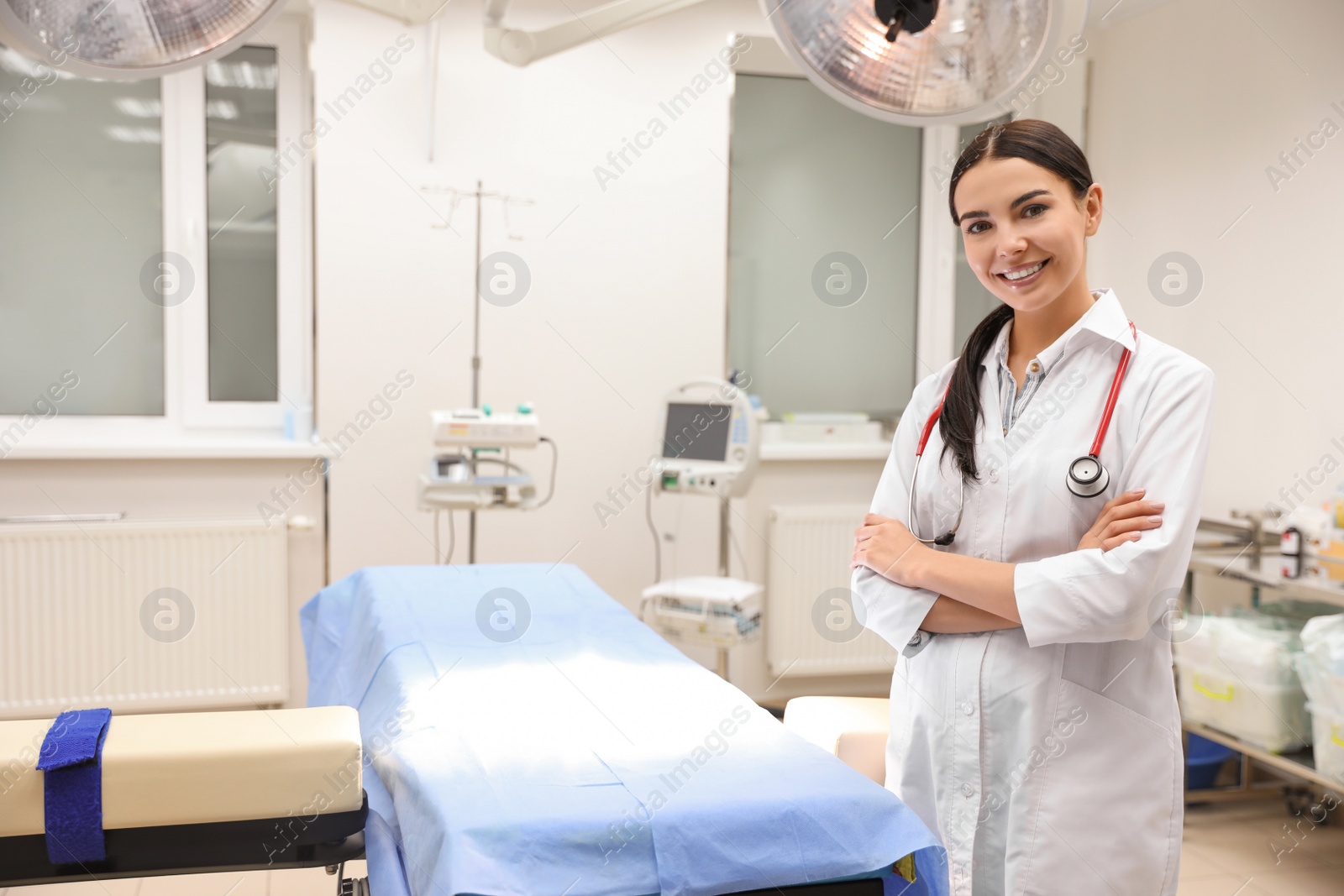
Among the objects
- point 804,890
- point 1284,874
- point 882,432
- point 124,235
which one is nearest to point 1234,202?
point 882,432

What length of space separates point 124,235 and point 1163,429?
3.47 metres

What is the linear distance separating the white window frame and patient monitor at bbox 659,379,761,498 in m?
1.28

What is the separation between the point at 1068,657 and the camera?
1196mm

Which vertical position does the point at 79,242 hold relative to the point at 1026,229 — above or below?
above

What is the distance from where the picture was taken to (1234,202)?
3160 millimetres

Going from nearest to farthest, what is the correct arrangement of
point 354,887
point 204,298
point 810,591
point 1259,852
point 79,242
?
1. point 354,887
2. point 1259,852
3. point 79,242
4. point 204,298
5. point 810,591

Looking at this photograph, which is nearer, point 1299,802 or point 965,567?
A: point 965,567

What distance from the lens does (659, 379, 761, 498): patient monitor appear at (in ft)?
10.4

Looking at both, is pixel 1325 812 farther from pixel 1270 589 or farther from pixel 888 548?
pixel 888 548

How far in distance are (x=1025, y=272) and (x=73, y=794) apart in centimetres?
123

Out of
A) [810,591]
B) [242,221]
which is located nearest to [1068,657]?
[810,591]

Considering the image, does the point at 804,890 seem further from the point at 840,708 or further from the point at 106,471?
the point at 106,471

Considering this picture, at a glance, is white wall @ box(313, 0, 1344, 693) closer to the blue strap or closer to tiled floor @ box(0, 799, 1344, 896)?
tiled floor @ box(0, 799, 1344, 896)

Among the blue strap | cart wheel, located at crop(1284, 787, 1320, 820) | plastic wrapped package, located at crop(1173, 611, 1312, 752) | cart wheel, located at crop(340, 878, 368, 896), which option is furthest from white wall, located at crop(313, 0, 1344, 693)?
the blue strap
